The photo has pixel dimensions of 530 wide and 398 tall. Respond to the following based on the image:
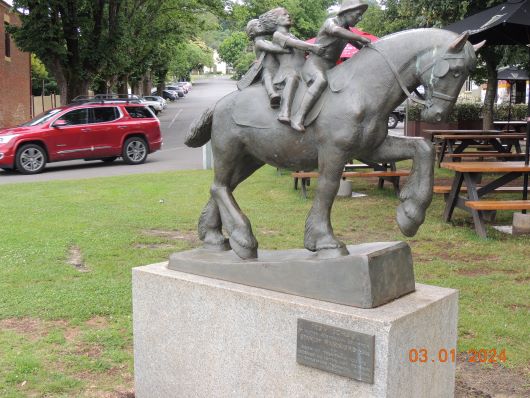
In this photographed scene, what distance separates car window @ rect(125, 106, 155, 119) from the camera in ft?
58.9

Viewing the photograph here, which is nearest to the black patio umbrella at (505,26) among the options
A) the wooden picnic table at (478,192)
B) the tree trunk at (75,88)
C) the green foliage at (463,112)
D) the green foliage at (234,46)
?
the wooden picnic table at (478,192)

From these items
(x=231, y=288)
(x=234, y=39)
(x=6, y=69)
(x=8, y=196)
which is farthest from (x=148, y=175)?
(x=234, y=39)

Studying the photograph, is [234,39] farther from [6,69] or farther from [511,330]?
[511,330]

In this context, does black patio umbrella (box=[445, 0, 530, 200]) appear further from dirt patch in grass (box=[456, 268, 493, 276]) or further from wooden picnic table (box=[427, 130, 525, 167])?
dirt patch in grass (box=[456, 268, 493, 276])

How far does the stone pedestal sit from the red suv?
501 inches

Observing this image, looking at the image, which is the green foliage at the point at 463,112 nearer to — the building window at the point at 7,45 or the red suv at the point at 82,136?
the red suv at the point at 82,136

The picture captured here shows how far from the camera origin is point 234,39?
2208 inches

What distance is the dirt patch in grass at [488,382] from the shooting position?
421 centimetres

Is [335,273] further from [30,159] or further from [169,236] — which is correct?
[30,159]

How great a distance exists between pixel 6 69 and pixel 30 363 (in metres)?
26.6

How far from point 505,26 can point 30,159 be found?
11512mm

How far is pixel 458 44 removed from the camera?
126 inches

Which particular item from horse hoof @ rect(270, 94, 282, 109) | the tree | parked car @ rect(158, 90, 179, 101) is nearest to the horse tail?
horse hoof @ rect(270, 94, 282, 109)

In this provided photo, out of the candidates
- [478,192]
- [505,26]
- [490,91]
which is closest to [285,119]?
[478,192]
